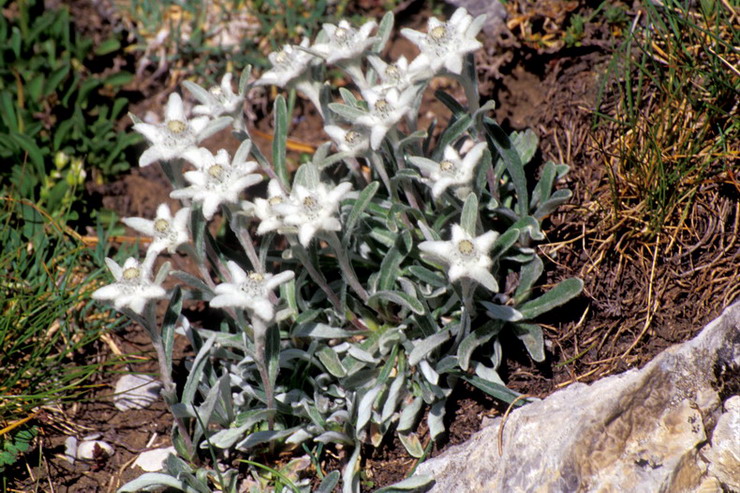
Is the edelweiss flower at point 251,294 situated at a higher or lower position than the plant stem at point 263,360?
higher

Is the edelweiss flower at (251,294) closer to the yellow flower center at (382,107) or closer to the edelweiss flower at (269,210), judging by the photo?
the edelweiss flower at (269,210)

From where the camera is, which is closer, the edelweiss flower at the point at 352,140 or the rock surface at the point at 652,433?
the rock surface at the point at 652,433

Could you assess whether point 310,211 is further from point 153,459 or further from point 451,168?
point 153,459

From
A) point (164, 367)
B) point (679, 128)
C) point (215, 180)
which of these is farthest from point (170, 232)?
point (679, 128)

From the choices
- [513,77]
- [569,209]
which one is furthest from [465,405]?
[513,77]

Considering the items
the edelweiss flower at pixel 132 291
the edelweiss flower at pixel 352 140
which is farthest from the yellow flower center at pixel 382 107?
the edelweiss flower at pixel 132 291

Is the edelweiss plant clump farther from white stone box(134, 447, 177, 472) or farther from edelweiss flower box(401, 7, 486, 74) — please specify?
white stone box(134, 447, 177, 472)

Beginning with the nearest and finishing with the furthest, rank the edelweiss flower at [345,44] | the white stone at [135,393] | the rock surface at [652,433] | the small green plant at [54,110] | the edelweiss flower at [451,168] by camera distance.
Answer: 1. the rock surface at [652,433]
2. the edelweiss flower at [451,168]
3. the edelweiss flower at [345,44]
4. the white stone at [135,393]
5. the small green plant at [54,110]
